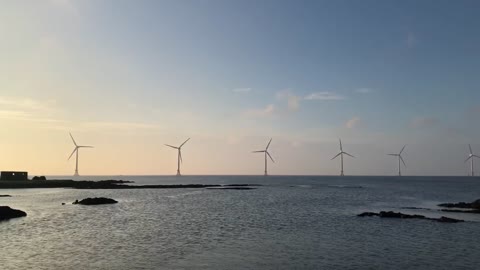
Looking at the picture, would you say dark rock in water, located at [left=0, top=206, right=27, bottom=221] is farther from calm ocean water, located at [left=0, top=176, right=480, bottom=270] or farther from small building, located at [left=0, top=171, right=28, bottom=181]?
small building, located at [left=0, top=171, right=28, bottom=181]

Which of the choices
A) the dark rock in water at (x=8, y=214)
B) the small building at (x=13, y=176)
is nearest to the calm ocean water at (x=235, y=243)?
the dark rock in water at (x=8, y=214)

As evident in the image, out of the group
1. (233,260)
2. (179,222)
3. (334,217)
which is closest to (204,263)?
(233,260)

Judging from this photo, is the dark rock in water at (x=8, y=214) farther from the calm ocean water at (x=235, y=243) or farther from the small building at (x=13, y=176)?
the small building at (x=13, y=176)

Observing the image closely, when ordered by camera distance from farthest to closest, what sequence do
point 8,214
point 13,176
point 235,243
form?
point 13,176
point 8,214
point 235,243

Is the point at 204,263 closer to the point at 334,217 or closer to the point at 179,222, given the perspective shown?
the point at 179,222

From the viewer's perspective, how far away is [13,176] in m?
153

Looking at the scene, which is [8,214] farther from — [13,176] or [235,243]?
[13,176]

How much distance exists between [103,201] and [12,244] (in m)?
49.5

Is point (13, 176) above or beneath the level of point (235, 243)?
above

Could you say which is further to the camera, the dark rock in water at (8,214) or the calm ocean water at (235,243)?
the dark rock in water at (8,214)

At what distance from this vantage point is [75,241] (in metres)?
40.1

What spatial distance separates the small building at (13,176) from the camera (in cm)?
14865

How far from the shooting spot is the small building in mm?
148650

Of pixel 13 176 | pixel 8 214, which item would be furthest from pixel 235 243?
pixel 13 176
